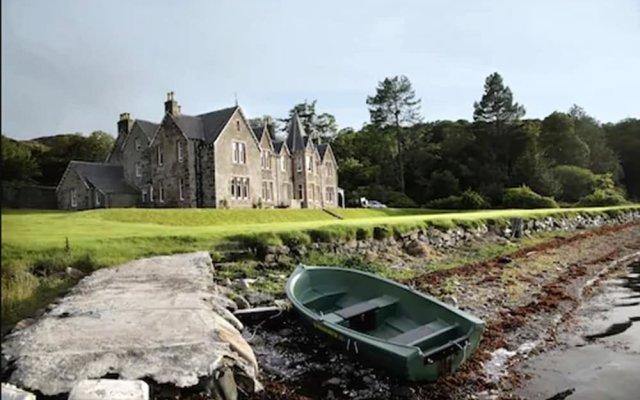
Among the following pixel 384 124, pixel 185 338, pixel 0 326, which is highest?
pixel 384 124

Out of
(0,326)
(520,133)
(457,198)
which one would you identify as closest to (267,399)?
(0,326)

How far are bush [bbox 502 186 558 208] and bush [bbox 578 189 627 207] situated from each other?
796 centimetres

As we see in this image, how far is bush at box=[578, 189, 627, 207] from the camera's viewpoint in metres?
52.6

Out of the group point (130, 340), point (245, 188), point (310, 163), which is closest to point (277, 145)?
point (310, 163)

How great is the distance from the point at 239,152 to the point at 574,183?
4034 cm

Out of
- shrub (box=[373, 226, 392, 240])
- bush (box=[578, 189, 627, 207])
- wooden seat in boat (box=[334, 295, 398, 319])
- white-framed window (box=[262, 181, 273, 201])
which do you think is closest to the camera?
wooden seat in boat (box=[334, 295, 398, 319])

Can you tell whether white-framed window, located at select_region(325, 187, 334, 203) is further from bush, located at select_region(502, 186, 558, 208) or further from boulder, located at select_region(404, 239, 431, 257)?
boulder, located at select_region(404, 239, 431, 257)

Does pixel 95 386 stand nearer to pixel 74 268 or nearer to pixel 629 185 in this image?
pixel 74 268

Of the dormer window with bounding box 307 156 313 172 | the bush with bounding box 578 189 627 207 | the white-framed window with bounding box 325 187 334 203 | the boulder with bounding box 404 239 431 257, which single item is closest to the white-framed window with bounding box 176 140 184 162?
the dormer window with bounding box 307 156 313 172

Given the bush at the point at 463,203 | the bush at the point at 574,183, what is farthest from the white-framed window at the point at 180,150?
the bush at the point at 574,183

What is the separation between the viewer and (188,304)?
751cm

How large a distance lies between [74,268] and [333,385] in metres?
7.94

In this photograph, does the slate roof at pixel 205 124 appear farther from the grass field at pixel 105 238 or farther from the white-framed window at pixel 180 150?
the grass field at pixel 105 238

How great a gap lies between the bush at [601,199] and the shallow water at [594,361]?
4654cm
